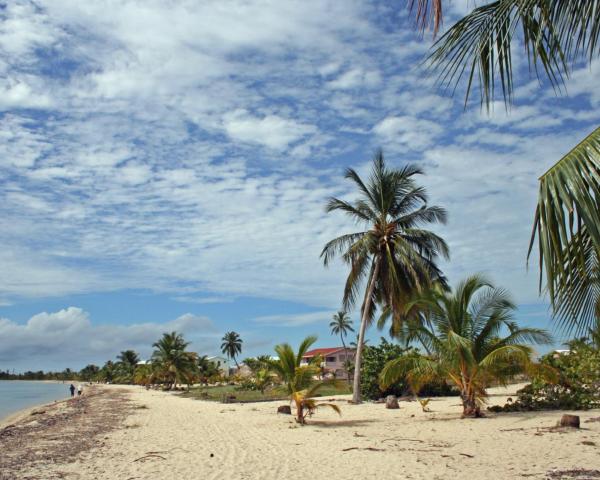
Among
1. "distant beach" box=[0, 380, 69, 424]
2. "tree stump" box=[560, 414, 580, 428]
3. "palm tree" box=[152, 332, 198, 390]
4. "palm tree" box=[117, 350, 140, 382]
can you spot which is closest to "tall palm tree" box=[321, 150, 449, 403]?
"tree stump" box=[560, 414, 580, 428]

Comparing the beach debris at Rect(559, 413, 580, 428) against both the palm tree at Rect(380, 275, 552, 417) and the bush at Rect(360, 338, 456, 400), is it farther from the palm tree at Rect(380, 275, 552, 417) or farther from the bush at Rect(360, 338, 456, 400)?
the bush at Rect(360, 338, 456, 400)

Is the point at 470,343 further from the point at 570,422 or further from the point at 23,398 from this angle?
the point at 23,398

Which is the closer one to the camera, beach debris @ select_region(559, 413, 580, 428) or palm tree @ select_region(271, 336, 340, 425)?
beach debris @ select_region(559, 413, 580, 428)

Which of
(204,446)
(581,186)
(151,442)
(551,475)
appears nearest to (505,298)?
(551,475)

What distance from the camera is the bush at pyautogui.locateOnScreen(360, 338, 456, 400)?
24.6 metres

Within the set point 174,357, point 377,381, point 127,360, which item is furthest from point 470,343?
point 127,360

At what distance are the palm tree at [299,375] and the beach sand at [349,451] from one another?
2.01ft

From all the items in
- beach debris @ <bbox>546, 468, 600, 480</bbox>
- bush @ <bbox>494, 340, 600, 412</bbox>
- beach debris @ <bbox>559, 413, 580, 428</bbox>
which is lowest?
beach debris @ <bbox>546, 468, 600, 480</bbox>

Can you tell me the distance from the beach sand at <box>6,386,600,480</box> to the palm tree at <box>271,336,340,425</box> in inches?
24.1

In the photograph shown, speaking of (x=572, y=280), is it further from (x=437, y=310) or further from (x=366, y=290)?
(x=366, y=290)

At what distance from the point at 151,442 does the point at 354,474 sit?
6.30m

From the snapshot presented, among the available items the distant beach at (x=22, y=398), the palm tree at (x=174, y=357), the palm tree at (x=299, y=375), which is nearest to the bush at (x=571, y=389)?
the palm tree at (x=299, y=375)

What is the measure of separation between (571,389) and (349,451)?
29.4ft

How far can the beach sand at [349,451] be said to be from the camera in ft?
27.1
